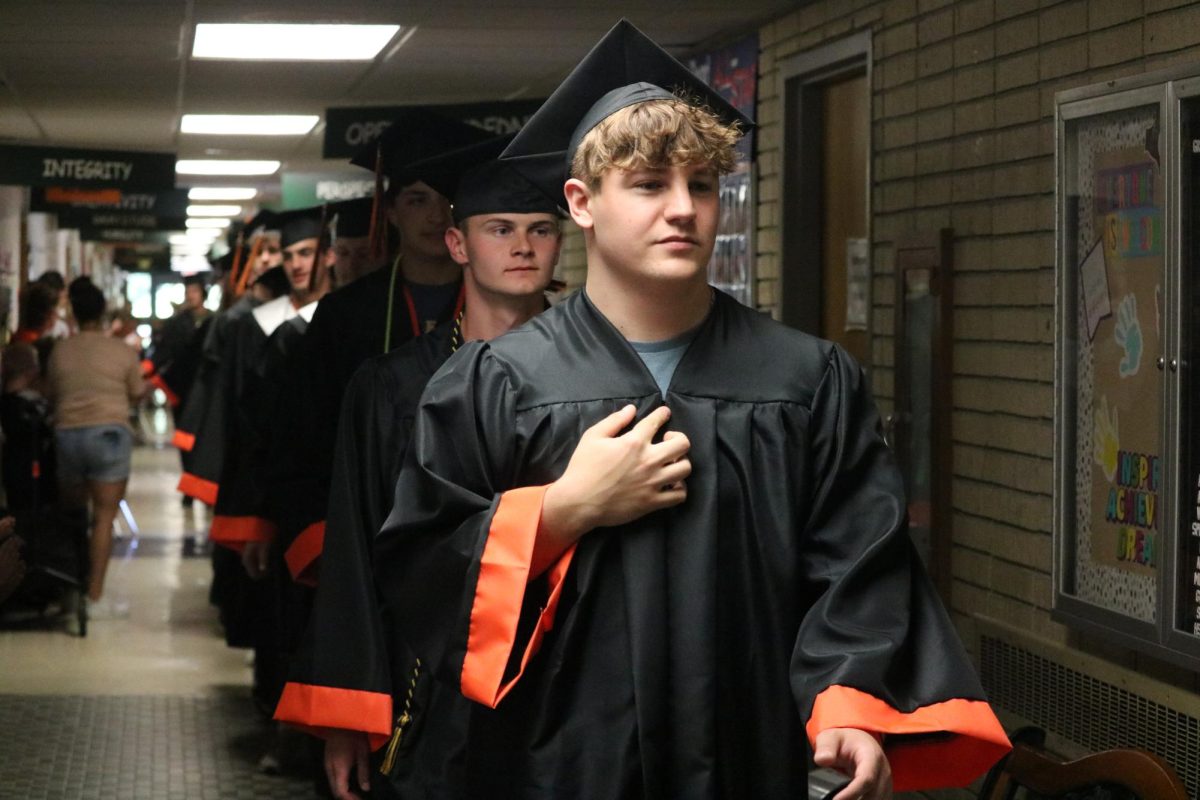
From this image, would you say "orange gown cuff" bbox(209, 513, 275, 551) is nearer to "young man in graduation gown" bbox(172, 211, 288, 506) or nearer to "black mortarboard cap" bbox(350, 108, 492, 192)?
"black mortarboard cap" bbox(350, 108, 492, 192)

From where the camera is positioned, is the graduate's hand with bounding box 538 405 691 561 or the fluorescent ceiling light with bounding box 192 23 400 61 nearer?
the graduate's hand with bounding box 538 405 691 561

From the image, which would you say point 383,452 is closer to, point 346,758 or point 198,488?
point 346,758

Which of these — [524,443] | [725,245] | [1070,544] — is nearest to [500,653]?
[524,443]

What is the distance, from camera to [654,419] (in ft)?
7.34

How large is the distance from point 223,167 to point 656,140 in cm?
1307

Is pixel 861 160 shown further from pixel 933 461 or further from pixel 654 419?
pixel 654 419

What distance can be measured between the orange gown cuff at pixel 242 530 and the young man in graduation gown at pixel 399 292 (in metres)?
1.03

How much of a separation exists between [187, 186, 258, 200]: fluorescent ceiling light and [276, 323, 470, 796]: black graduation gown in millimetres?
14226

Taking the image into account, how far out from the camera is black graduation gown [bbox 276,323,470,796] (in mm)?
3156

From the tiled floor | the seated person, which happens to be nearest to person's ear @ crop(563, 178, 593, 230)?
the tiled floor

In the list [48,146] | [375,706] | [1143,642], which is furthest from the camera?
[48,146]

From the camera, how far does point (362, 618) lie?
3232 millimetres

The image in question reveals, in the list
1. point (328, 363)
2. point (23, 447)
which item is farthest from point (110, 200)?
point (328, 363)

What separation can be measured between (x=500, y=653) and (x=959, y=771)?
58cm
